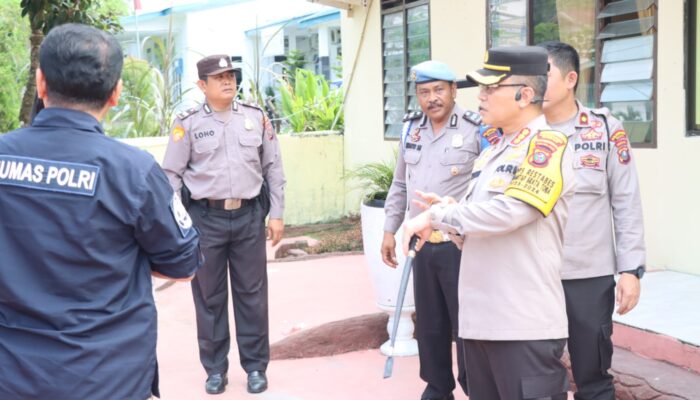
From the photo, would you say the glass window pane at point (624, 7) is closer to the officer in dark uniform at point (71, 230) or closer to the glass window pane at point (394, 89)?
the glass window pane at point (394, 89)

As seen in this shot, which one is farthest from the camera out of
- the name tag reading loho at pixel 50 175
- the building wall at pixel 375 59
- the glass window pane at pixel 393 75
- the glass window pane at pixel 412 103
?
the glass window pane at pixel 393 75

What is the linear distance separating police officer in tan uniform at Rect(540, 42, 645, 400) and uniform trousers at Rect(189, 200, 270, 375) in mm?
2011

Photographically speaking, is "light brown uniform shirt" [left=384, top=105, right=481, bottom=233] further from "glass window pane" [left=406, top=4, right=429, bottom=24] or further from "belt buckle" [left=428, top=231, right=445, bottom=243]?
"glass window pane" [left=406, top=4, right=429, bottom=24]

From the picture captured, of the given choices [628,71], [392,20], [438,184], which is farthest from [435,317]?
[392,20]

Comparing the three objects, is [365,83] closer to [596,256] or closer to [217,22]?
[596,256]

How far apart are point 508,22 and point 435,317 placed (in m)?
3.70

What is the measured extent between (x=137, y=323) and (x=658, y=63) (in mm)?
4305

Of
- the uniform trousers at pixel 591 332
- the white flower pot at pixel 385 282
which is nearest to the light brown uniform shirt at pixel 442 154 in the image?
the uniform trousers at pixel 591 332

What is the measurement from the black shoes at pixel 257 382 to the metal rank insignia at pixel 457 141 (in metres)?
1.80

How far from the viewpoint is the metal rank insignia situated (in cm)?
Result: 429

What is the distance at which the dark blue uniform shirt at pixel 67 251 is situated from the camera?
2.27m

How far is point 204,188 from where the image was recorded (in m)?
4.86

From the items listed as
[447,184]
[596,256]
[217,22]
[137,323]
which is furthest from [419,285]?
[217,22]

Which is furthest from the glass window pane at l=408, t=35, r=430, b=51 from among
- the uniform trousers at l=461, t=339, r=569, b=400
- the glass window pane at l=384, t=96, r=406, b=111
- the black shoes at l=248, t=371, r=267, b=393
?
the uniform trousers at l=461, t=339, r=569, b=400
